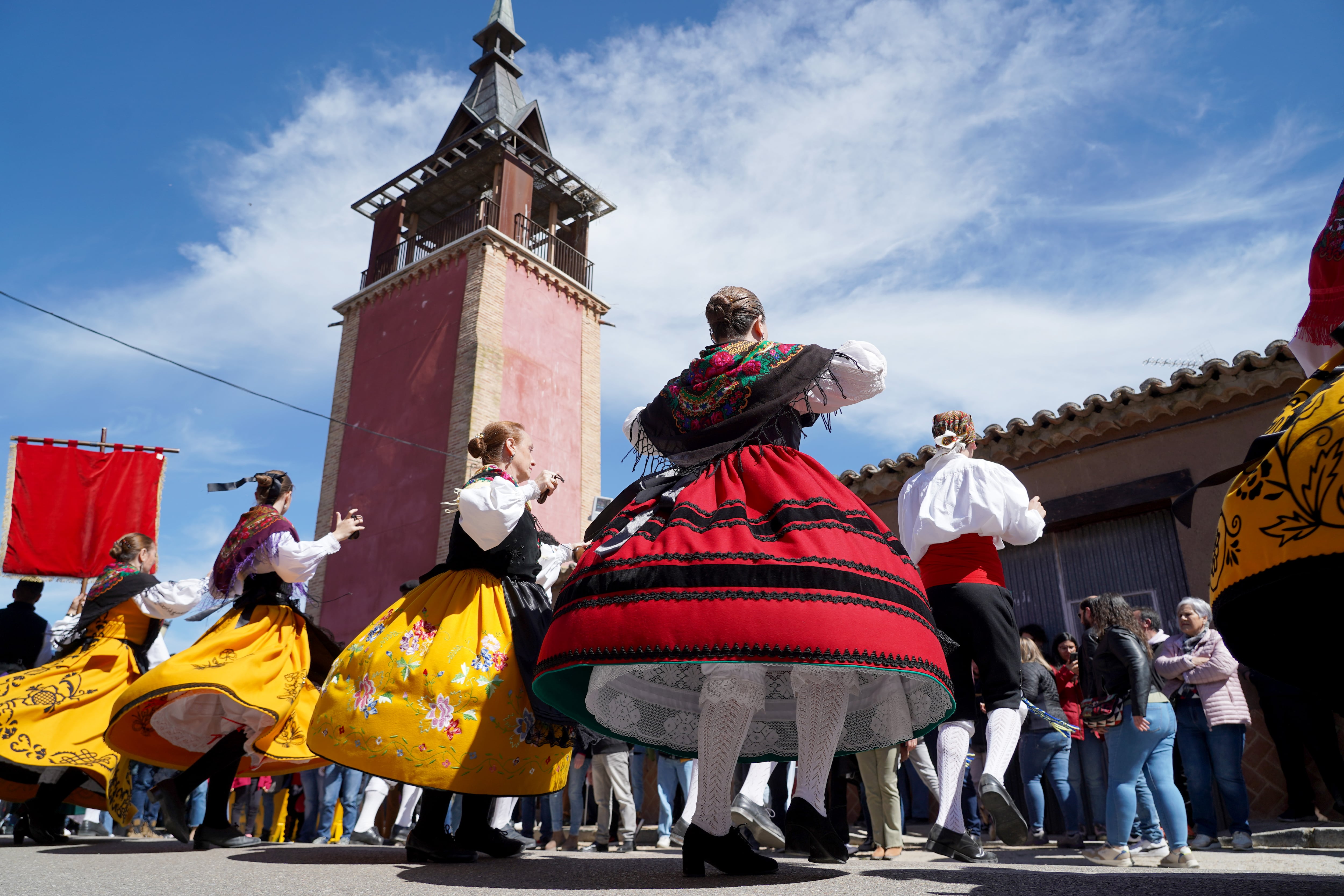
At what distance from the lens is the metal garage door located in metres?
7.76

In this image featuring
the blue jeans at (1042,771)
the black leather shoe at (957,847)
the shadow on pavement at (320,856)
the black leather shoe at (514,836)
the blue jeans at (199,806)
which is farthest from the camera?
the blue jeans at (199,806)

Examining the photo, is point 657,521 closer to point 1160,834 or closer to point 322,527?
point 1160,834

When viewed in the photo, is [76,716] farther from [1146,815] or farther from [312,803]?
[1146,815]

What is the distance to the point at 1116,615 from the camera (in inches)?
186

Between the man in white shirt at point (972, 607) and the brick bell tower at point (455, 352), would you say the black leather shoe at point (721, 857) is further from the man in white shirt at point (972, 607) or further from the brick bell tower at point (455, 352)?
the brick bell tower at point (455, 352)

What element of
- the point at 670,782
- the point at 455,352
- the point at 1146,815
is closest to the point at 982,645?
the point at 1146,815

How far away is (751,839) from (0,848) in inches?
152

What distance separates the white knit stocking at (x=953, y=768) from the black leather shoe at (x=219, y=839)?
293 cm

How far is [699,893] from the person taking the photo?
6.25 feet

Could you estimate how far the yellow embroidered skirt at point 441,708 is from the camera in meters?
2.97

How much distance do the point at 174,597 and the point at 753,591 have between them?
372cm

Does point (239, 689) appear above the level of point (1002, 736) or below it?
above

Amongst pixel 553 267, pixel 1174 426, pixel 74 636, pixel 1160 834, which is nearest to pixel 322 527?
→ pixel 553 267

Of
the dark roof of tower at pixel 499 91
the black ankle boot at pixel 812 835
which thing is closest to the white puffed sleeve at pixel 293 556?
the black ankle boot at pixel 812 835
